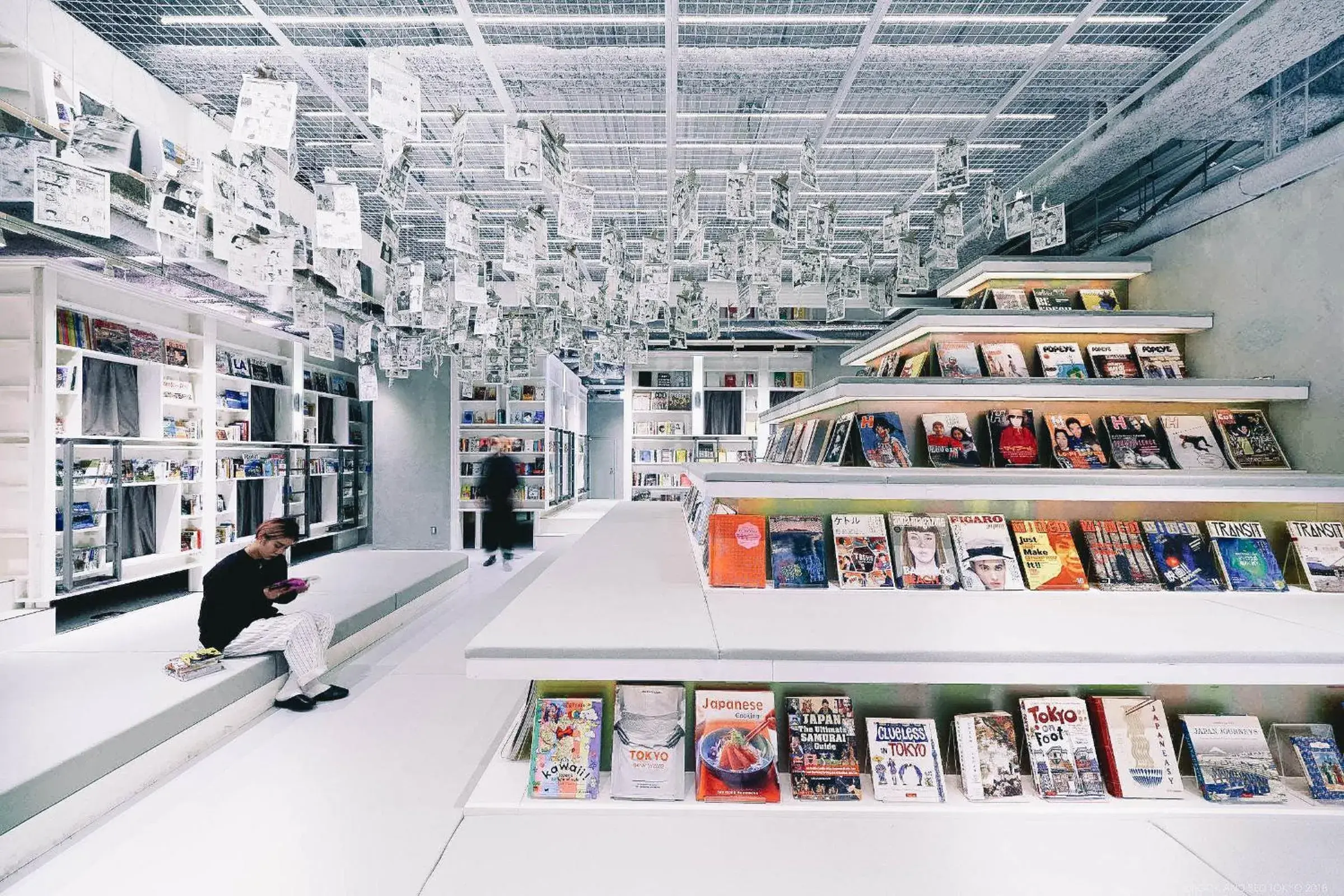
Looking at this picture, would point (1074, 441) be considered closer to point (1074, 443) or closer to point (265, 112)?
point (1074, 443)

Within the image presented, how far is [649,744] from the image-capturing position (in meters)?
1.81

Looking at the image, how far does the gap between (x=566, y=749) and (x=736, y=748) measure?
1.53 ft

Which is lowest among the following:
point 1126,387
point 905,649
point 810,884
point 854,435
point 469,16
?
point 810,884

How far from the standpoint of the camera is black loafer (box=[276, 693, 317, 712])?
3.68 metres

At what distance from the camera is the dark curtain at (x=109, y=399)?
5.86 m

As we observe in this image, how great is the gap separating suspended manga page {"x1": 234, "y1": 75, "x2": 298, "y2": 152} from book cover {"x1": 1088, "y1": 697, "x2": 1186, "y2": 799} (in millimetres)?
3161

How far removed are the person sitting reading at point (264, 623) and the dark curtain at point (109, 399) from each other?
3.40 metres

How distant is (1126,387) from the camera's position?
103 inches

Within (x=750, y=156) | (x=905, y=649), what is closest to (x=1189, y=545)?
(x=905, y=649)

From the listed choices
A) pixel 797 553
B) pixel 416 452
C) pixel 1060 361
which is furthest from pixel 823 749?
pixel 416 452

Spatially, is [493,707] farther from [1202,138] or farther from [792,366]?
[792,366]

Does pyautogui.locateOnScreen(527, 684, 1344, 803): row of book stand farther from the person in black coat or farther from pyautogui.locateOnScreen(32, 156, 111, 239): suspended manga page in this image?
the person in black coat

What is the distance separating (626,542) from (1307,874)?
251 cm

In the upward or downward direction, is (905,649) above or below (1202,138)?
below
